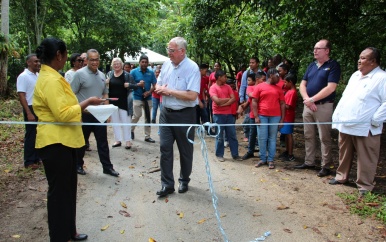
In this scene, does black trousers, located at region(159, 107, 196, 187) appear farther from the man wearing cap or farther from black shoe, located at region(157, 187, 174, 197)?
the man wearing cap

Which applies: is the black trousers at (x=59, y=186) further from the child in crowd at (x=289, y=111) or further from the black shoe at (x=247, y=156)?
the child in crowd at (x=289, y=111)

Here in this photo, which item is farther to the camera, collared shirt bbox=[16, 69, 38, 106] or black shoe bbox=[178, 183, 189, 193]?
collared shirt bbox=[16, 69, 38, 106]

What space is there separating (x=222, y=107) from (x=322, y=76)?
2.12m

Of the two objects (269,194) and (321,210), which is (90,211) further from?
(321,210)

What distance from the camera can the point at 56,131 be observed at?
319 cm

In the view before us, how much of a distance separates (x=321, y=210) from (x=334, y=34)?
20.6 feet

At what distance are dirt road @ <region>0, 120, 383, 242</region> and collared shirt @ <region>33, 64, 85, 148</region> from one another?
1.31 m

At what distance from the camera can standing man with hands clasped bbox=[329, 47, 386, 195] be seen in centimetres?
483

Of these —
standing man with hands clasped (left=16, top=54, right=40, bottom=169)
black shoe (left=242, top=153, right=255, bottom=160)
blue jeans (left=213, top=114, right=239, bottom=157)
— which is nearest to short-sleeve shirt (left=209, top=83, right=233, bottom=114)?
blue jeans (left=213, top=114, right=239, bottom=157)

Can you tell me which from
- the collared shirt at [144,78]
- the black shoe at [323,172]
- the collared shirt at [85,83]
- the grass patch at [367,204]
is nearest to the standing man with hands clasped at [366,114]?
the grass patch at [367,204]

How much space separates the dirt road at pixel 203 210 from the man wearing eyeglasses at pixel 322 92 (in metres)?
0.66

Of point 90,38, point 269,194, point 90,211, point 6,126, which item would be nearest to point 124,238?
point 90,211

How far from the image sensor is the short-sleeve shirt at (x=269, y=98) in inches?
255

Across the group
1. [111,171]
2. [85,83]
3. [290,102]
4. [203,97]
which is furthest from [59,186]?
[203,97]
